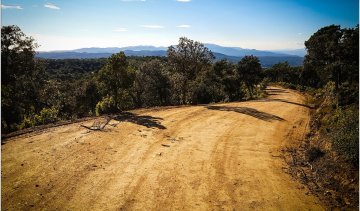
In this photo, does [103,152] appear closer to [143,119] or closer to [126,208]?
[126,208]

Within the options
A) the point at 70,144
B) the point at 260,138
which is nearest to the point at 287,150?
the point at 260,138

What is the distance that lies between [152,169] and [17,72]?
22.8 m

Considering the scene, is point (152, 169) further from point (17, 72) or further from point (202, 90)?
point (202, 90)

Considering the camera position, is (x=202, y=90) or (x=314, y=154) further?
(x=202, y=90)

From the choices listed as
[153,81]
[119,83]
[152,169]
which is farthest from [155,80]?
[152,169]

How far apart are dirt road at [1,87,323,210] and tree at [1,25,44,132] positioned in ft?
38.9

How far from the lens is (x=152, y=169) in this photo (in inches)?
422

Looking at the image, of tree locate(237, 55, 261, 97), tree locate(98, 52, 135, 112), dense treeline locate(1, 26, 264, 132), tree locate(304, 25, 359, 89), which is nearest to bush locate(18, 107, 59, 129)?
dense treeline locate(1, 26, 264, 132)

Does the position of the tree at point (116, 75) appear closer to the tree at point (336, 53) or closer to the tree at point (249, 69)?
the tree at point (336, 53)

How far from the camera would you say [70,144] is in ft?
43.9

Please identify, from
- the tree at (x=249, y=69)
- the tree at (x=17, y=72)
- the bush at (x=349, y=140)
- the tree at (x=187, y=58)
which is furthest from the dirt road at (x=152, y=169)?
the tree at (x=249, y=69)

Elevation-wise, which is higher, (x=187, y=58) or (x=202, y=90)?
(x=187, y=58)

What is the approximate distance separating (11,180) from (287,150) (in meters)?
12.3

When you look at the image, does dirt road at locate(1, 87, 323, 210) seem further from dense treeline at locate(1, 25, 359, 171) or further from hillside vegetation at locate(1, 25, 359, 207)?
dense treeline at locate(1, 25, 359, 171)
